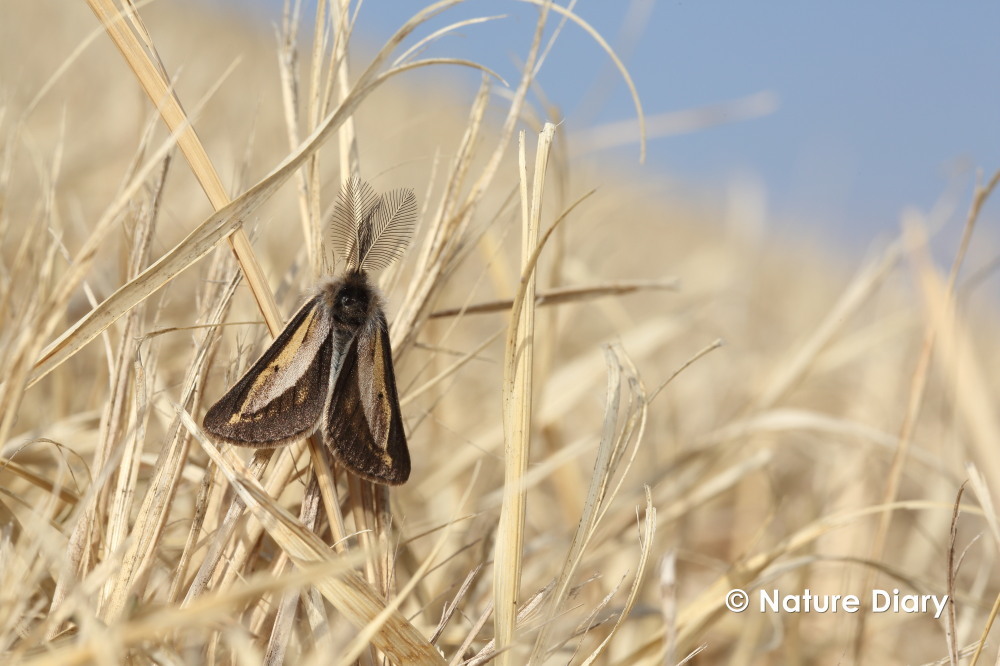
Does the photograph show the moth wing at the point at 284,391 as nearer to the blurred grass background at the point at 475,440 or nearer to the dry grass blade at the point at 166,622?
the blurred grass background at the point at 475,440

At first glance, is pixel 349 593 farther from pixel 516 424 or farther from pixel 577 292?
pixel 577 292

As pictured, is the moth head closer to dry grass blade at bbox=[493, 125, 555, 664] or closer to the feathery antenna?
the feathery antenna

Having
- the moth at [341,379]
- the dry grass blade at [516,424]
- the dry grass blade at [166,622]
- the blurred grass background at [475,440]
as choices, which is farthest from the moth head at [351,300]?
the dry grass blade at [166,622]

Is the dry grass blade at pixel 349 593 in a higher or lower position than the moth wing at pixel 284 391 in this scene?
lower

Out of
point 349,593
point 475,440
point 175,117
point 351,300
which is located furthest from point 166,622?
point 475,440

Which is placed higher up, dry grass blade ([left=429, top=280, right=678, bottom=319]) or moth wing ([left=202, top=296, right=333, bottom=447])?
moth wing ([left=202, top=296, right=333, bottom=447])

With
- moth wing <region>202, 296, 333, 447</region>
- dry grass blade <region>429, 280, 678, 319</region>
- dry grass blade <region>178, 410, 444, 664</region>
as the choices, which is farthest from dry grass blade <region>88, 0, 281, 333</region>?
dry grass blade <region>429, 280, 678, 319</region>
